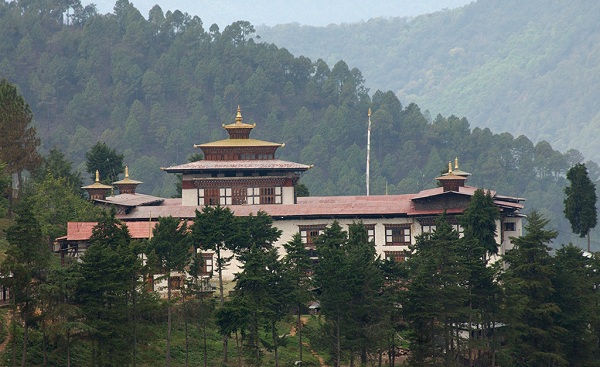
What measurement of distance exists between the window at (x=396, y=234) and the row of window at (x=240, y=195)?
1191 centimetres

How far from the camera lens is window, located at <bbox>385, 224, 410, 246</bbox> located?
105m

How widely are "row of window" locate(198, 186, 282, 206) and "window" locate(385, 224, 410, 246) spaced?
1191 cm

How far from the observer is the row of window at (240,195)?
11344cm

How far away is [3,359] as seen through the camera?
7112 cm

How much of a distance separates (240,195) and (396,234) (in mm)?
15147

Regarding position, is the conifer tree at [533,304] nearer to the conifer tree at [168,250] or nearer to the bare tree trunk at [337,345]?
the bare tree trunk at [337,345]

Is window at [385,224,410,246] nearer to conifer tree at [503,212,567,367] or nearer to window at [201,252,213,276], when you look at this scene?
window at [201,252,213,276]

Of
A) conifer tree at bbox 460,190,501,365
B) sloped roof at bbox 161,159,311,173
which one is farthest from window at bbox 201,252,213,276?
conifer tree at bbox 460,190,501,365

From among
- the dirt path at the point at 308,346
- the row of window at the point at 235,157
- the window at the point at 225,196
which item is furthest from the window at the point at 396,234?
the row of window at the point at 235,157

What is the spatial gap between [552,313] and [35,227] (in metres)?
32.1

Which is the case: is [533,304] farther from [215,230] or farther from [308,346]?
[215,230]

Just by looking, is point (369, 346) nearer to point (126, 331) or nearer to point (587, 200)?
point (126, 331)

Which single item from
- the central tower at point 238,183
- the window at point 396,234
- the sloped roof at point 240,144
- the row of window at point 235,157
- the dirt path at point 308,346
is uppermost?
the sloped roof at point 240,144

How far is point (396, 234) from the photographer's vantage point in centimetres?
10538
